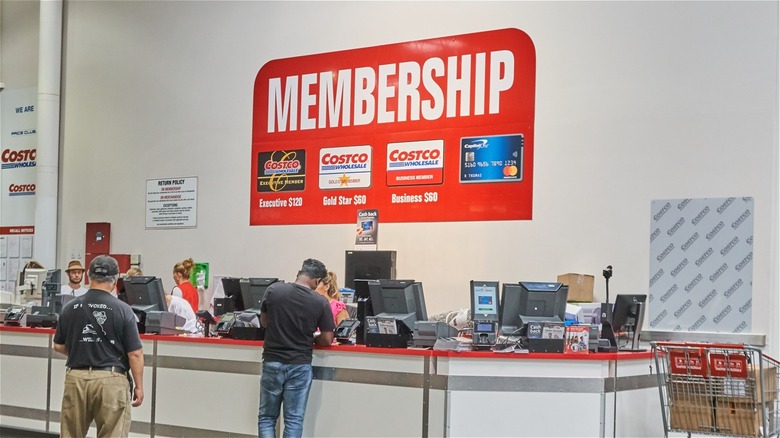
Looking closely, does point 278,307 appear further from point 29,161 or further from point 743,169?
point 29,161

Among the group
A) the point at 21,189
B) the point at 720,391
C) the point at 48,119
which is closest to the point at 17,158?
the point at 21,189

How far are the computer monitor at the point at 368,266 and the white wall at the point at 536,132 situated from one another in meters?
0.18

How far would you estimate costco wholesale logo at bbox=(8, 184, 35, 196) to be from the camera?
13.0 m

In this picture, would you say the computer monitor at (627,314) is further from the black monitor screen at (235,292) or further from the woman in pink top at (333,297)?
the black monitor screen at (235,292)

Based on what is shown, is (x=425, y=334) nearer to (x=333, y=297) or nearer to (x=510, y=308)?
(x=510, y=308)

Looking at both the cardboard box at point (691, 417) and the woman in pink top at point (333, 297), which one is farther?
the woman in pink top at point (333, 297)

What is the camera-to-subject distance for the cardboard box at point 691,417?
5602 millimetres

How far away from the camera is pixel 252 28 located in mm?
10961

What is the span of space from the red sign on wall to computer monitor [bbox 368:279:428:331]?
9.63 ft

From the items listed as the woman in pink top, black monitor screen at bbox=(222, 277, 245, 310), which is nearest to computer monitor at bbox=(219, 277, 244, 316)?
black monitor screen at bbox=(222, 277, 245, 310)

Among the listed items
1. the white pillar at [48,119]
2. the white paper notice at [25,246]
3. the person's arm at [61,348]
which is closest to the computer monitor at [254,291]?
the person's arm at [61,348]

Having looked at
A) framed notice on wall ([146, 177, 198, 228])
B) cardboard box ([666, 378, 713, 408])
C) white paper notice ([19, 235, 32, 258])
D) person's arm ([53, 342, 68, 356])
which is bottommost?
cardboard box ([666, 378, 713, 408])

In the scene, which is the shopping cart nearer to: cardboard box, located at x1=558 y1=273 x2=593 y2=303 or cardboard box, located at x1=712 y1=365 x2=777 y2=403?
cardboard box, located at x1=712 y1=365 x2=777 y2=403

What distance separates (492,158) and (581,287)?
156 cm
